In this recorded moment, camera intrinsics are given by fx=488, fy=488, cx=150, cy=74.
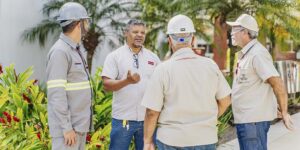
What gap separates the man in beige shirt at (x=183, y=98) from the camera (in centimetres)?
345

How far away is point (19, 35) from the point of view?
11.5m

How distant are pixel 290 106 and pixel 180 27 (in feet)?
34.1

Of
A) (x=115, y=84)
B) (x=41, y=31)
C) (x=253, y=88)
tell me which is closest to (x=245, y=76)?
(x=253, y=88)

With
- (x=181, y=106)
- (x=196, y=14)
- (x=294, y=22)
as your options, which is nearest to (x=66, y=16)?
(x=181, y=106)

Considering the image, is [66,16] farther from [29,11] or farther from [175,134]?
[29,11]

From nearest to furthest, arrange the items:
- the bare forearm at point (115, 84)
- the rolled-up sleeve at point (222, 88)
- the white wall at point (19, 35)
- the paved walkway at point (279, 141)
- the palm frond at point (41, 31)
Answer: the rolled-up sleeve at point (222, 88), the bare forearm at point (115, 84), the paved walkway at point (279, 141), the white wall at point (19, 35), the palm frond at point (41, 31)

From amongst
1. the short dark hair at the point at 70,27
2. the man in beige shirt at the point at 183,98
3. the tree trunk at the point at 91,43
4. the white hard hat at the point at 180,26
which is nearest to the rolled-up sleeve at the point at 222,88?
the man in beige shirt at the point at 183,98

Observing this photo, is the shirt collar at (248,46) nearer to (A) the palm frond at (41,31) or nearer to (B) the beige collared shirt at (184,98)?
(B) the beige collared shirt at (184,98)

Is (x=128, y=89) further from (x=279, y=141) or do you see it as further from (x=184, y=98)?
(x=279, y=141)

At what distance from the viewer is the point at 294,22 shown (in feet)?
39.1

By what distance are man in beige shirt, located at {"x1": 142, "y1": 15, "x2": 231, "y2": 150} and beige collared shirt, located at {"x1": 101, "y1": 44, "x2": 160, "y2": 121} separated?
3.38 ft

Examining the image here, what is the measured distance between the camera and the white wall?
36.6ft

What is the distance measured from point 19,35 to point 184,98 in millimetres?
8826

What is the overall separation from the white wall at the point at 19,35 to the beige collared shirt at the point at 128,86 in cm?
710
